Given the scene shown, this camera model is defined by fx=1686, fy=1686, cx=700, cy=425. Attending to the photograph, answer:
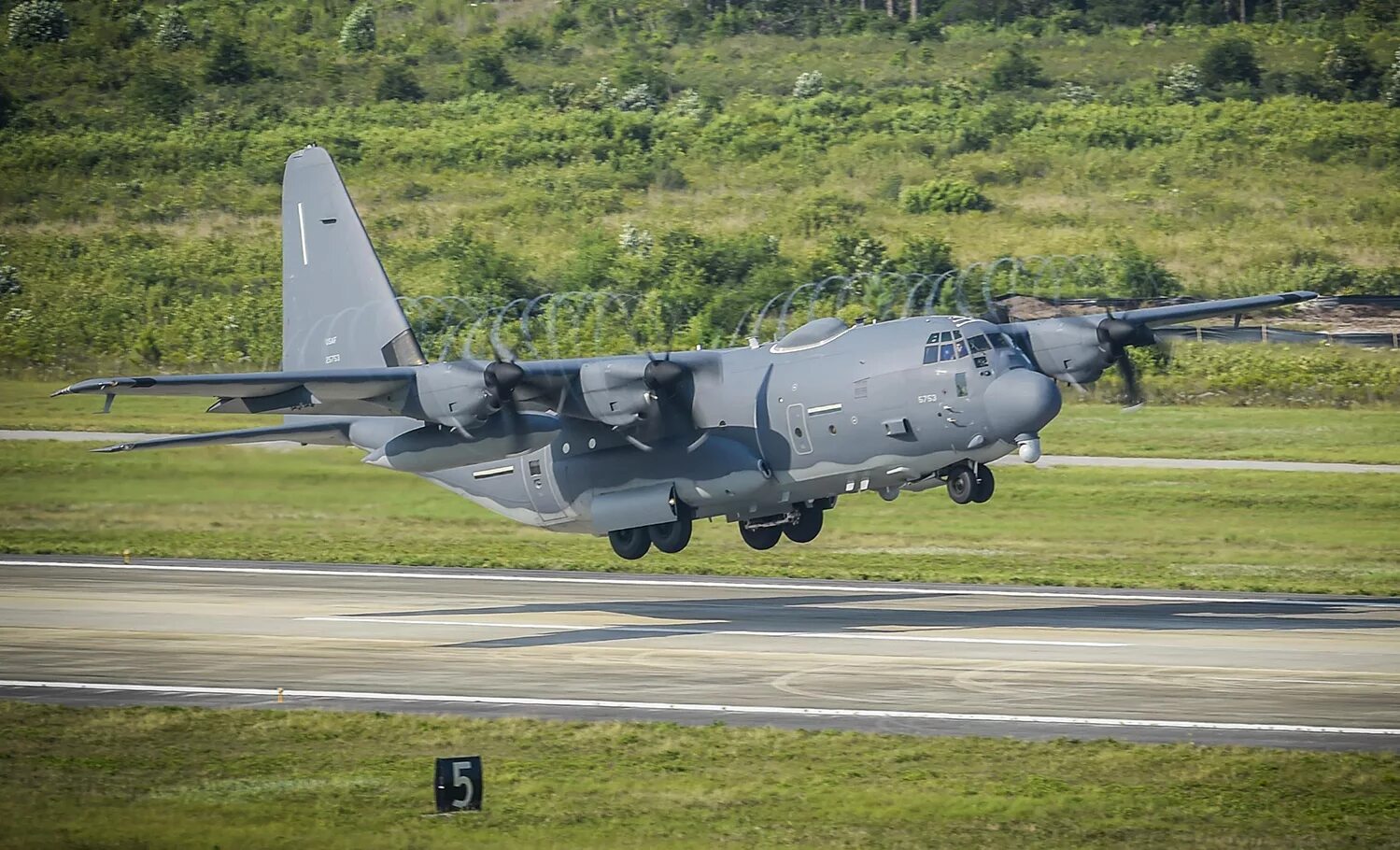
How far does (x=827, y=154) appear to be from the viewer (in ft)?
289

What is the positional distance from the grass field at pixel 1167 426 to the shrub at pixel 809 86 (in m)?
42.2

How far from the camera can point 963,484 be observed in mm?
31266

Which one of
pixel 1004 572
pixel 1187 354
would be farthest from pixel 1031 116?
pixel 1004 572

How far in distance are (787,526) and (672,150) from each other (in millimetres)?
56912

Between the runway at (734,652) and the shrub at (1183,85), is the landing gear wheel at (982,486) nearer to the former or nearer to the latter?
the runway at (734,652)

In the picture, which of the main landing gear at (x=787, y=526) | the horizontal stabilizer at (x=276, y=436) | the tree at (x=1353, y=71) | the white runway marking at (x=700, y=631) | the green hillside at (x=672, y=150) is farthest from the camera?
the tree at (x=1353, y=71)

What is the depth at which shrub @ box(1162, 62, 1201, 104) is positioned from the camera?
301ft

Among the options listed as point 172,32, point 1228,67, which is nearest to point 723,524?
point 1228,67

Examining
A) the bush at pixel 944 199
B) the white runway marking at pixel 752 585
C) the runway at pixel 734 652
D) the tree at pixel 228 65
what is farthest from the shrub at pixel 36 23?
the runway at pixel 734 652

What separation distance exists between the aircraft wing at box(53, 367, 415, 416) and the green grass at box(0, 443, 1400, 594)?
1279 centimetres

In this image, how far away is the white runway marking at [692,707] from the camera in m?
21.4

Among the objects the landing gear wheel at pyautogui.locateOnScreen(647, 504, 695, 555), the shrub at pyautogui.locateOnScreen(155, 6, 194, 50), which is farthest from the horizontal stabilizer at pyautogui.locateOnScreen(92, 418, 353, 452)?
the shrub at pyautogui.locateOnScreen(155, 6, 194, 50)

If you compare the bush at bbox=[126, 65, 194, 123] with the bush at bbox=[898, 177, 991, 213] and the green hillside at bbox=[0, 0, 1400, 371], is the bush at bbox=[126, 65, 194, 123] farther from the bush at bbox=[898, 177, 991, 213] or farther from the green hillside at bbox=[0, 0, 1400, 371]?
the bush at bbox=[898, 177, 991, 213]

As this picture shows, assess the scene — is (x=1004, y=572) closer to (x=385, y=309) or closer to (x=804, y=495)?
(x=804, y=495)
